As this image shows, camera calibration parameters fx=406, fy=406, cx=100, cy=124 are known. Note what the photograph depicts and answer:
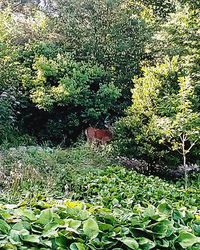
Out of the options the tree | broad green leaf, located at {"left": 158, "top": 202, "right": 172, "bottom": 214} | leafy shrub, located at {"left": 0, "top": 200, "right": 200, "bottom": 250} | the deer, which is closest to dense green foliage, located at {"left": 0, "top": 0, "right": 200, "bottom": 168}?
the tree

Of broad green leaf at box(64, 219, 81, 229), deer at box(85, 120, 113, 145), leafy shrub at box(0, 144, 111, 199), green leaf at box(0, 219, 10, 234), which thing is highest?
broad green leaf at box(64, 219, 81, 229)

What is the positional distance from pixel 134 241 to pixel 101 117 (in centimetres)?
868

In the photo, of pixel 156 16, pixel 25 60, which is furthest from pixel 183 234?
pixel 156 16

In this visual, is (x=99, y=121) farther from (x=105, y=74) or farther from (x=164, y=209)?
(x=164, y=209)

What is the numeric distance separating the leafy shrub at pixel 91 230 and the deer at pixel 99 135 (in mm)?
7503

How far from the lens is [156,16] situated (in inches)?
485

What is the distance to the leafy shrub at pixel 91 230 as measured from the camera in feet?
5.50

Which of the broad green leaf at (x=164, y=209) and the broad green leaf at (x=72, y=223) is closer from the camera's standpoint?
the broad green leaf at (x=72, y=223)

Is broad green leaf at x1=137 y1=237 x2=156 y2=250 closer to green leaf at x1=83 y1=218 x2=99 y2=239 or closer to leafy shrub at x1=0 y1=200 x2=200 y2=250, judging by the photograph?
leafy shrub at x1=0 y1=200 x2=200 y2=250

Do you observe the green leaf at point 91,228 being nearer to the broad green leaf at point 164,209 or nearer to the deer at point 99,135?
the broad green leaf at point 164,209

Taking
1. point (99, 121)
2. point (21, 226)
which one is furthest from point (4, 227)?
point (99, 121)

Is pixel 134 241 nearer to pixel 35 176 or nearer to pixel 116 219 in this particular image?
pixel 116 219

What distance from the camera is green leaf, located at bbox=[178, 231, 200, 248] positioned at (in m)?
1.83

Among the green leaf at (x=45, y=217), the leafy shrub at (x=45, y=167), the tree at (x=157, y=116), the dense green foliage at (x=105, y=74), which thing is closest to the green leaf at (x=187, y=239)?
the green leaf at (x=45, y=217)
